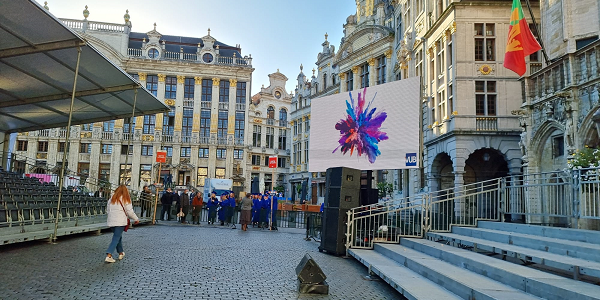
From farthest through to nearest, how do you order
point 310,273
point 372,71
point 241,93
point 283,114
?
1. point 283,114
2. point 241,93
3. point 372,71
4. point 310,273

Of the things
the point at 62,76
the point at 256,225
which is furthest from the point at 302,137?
the point at 62,76

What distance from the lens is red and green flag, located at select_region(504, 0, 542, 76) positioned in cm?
1434

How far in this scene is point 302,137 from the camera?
5116cm

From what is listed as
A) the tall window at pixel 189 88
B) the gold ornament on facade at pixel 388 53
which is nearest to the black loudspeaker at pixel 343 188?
the gold ornament on facade at pixel 388 53

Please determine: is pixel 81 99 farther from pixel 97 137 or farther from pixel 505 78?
pixel 97 137

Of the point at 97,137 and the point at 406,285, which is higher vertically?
the point at 97,137

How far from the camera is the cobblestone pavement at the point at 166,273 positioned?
252 inches

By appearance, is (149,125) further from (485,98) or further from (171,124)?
(485,98)

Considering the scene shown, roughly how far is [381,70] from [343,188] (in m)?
26.2

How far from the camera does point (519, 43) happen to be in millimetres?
14633

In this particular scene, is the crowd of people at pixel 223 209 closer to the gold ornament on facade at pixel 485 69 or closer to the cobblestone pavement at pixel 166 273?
the cobblestone pavement at pixel 166 273

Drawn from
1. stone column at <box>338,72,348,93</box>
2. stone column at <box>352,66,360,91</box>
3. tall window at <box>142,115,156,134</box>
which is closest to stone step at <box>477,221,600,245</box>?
stone column at <box>352,66,360,91</box>

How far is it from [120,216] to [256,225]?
13845 mm

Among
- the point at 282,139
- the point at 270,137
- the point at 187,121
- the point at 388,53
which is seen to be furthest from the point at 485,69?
the point at 282,139
